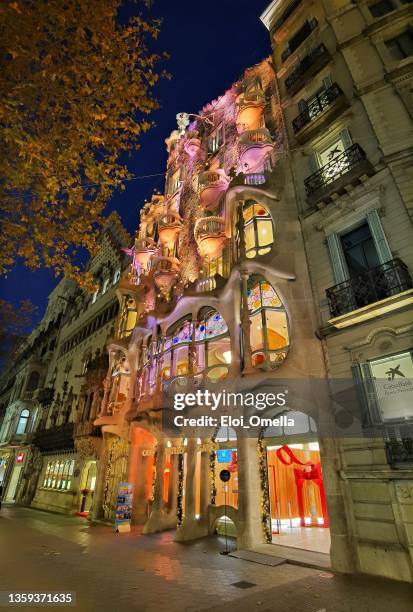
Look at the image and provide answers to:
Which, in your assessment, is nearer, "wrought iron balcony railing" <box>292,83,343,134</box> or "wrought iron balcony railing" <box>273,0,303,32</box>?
"wrought iron balcony railing" <box>292,83,343,134</box>

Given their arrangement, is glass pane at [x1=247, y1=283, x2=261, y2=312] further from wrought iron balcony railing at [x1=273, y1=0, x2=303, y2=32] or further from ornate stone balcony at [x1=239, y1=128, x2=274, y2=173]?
wrought iron balcony railing at [x1=273, y1=0, x2=303, y2=32]

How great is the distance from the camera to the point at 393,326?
8.50 m

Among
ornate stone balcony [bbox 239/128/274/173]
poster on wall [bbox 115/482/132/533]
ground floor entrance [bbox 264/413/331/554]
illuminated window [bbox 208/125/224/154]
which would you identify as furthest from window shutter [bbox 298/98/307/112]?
poster on wall [bbox 115/482/132/533]

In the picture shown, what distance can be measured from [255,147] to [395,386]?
1338cm

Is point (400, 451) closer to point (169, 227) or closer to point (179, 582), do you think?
point (179, 582)

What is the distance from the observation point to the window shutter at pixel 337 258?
34.2 ft

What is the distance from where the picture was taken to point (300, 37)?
16109 millimetres

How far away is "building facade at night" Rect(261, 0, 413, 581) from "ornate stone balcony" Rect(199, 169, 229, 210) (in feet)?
15.5

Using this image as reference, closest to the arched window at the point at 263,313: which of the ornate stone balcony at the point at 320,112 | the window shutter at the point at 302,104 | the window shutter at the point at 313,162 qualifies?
the window shutter at the point at 313,162

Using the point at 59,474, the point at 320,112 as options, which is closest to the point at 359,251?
the point at 320,112

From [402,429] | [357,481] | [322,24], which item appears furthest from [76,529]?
[322,24]

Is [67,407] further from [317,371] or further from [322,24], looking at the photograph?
[322,24]

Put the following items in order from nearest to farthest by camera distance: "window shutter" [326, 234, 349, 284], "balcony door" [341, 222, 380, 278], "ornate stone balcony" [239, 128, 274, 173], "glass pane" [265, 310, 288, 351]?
"balcony door" [341, 222, 380, 278] < "window shutter" [326, 234, 349, 284] < "glass pane" [265, 310, 288, 351] < "ornate stone balcony" [239, 128, 274, 173]

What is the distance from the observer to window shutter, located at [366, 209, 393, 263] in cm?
936
